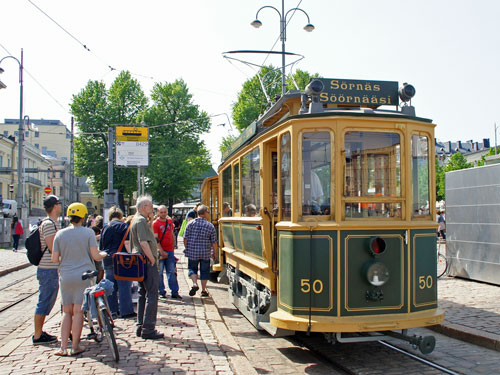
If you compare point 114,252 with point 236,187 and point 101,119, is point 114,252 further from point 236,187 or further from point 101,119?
point 101,119

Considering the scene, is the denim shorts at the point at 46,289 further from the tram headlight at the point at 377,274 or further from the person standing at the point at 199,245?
the person standing at the point at 199,245

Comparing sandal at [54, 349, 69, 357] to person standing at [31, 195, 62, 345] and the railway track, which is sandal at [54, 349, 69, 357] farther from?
the railway track

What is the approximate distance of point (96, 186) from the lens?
4191cm

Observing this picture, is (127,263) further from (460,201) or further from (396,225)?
(460,201)

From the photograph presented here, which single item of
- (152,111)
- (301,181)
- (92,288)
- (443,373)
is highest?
(152,111)

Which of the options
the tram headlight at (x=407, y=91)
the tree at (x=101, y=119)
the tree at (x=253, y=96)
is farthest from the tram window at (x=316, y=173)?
the tree at (x=101, y=119)

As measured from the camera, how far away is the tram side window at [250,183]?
22.2 feet

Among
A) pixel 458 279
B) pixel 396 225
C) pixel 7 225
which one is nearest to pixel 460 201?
pixel 458 279

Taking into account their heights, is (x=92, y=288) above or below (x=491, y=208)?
below

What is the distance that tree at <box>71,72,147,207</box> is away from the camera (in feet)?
135

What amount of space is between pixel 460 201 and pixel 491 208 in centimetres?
94

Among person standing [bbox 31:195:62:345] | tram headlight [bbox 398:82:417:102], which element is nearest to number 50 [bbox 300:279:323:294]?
tram headlight [bbox 398:82:417:102]

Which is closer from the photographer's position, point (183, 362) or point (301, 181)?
point (183, 362)

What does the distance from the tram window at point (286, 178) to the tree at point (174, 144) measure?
33.4 meters
